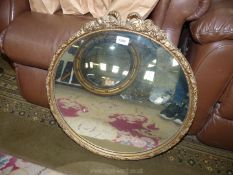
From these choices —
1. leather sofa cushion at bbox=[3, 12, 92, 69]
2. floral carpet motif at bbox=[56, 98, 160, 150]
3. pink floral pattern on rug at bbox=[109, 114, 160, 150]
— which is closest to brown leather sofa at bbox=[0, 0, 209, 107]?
leather sofa cushion at bbox=[3, 12, 92, 69]

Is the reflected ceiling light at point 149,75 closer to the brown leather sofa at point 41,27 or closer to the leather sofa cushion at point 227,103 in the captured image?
the brown leather sofa at point 41,27

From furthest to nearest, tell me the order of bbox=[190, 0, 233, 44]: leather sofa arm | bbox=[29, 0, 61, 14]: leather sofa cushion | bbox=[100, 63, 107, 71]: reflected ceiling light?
bbox=[29, 0, 61, 14]: leather sofa cushion < bbox=[100, 63, 107, 71]: reflected ceiling light < bbox=[190, 0, 233, 44]: leather sofa arm

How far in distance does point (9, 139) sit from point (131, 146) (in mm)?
535

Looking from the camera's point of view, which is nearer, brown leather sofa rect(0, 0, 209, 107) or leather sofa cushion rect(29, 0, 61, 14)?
brown leather sofa rect(0, 0, 209, 107)

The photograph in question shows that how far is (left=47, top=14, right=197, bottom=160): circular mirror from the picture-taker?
916 millimetres

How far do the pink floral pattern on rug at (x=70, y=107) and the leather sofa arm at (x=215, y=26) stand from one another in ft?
1.73

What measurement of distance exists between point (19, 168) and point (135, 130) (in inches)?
19.0

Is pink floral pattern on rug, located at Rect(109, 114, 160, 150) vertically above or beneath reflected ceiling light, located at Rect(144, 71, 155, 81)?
beneath

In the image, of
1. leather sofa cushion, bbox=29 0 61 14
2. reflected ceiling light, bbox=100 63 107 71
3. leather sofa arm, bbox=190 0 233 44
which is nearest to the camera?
leather sofa arm, bbox=190 0 233 44

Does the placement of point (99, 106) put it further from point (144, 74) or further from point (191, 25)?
point (191, 25)

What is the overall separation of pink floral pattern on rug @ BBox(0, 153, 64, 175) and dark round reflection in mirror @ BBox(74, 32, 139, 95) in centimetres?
37

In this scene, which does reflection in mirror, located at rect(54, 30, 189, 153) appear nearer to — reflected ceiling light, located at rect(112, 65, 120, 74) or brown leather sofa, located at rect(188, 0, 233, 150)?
reflected ceiling light, located at rect(112, 65, 120, 74)

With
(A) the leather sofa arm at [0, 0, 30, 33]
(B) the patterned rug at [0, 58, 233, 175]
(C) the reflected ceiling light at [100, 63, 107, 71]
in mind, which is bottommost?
(B) the patterned rug at [0, 58, 233, 175]

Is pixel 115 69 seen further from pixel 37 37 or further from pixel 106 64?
pixel 37 37
